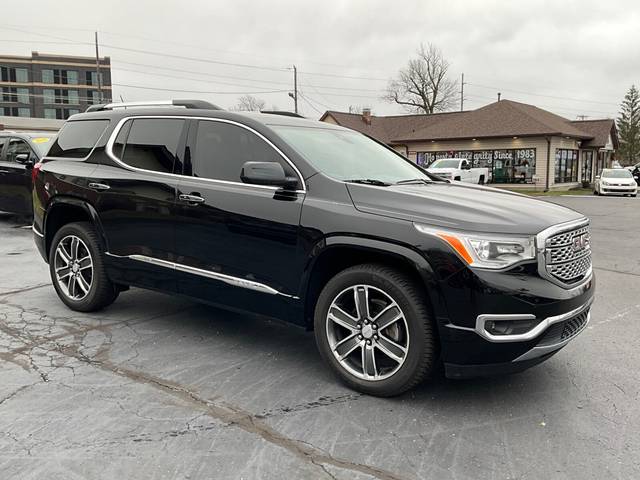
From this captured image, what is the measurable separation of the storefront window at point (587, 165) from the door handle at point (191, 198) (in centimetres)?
4001

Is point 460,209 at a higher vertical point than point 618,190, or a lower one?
higher

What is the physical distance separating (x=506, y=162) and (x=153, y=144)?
111 feet

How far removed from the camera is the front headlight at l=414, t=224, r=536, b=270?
3248mm

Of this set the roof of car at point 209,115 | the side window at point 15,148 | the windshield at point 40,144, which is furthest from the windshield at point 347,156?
the side window at point 15,148

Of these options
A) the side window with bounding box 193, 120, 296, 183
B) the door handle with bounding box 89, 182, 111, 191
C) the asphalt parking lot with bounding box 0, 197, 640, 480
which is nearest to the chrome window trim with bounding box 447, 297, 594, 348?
the asphalt parking lot with bounding box 0, 197, 640, 480

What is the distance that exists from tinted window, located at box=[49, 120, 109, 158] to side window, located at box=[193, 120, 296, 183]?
1330mm

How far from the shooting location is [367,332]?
3.64 metres

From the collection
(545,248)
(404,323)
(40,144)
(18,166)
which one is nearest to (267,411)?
(404,323)

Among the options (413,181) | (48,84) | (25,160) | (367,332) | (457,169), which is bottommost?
(367,332)

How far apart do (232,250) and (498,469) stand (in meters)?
2.28

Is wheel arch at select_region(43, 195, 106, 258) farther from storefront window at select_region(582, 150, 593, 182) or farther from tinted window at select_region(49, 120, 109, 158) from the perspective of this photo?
storefront window at select_region(582, 150, 593, 182)

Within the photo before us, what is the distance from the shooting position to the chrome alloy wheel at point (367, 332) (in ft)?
11.6

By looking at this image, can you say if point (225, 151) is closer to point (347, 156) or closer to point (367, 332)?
point (347, 156)

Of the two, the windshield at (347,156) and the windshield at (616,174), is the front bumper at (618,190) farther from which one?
the windshield at (347,156)
